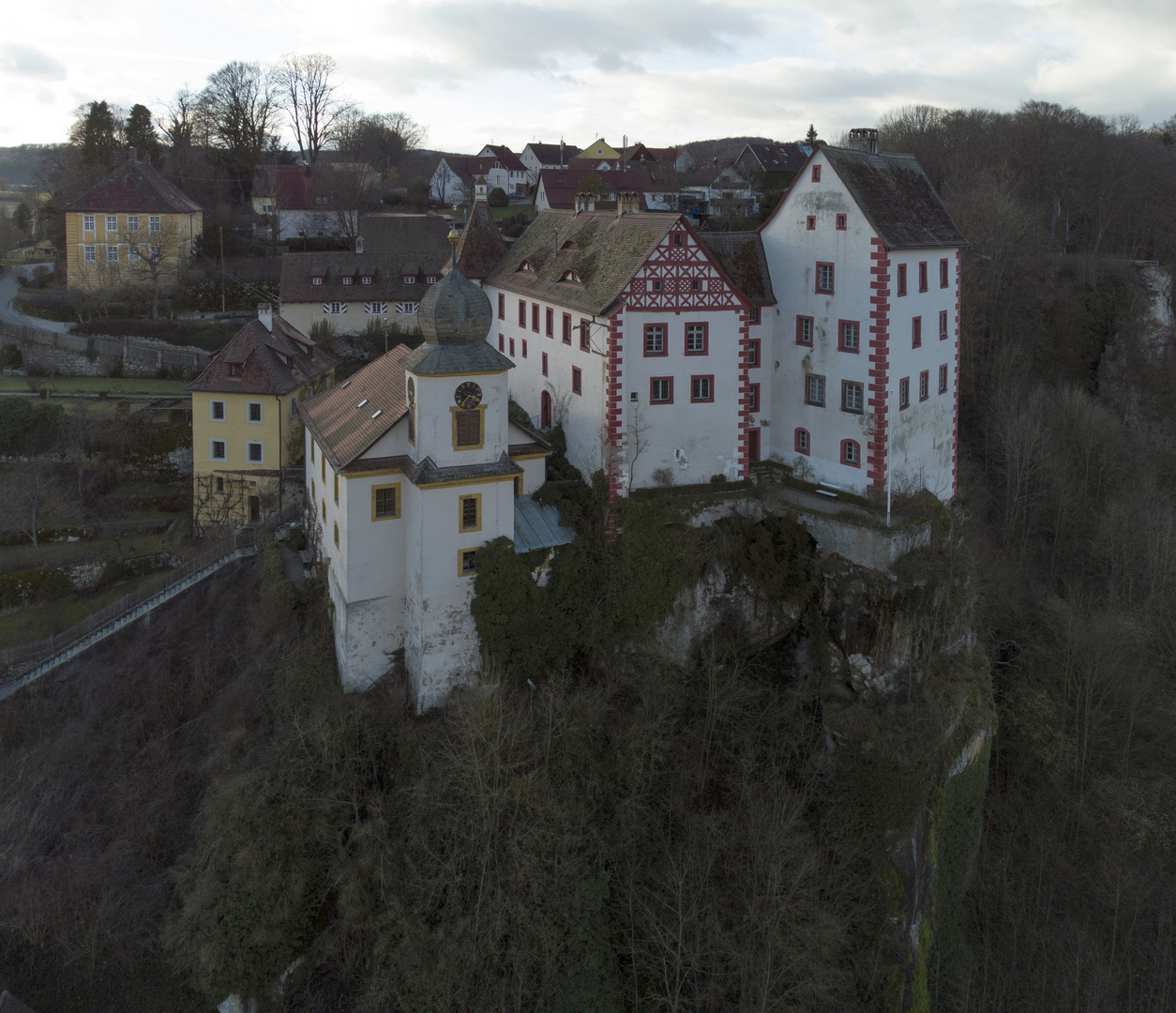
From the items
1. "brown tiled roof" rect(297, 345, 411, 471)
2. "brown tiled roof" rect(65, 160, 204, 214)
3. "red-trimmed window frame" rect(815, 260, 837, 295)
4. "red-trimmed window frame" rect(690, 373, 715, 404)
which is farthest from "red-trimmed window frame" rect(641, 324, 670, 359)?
"brown tiled roof" rect(65, 160, 204, 214)

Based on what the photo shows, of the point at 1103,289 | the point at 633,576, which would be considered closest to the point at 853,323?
the point at 633,576

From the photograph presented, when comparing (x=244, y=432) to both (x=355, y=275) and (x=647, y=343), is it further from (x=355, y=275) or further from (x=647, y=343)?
(x=647, y=343)

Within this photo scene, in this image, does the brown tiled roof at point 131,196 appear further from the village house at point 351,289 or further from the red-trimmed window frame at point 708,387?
the red-trimmed window frame at point 708,387

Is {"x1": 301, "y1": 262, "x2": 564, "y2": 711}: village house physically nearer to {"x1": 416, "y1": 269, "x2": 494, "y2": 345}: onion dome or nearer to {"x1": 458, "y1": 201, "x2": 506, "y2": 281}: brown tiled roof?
{"x1": 416, "y1": 269, "x2": 494, "y2": 345}: onion dome

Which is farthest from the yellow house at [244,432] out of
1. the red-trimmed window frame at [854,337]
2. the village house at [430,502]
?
the red-trimmed window frame at [854,337]

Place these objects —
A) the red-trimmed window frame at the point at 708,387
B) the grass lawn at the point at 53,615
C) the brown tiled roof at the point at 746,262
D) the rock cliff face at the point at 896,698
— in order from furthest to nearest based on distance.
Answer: the grass lawn at the point at 53,615
the brown tiled roof at the point at 746,262
the red-trimmed window frame at the point at 708,387
the rock cliff face at the point at 896,698

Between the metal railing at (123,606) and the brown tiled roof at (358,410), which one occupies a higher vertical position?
the brown tiled roof at (358,410)

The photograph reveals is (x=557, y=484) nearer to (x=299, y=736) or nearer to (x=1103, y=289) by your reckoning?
(x=299, y=736)
